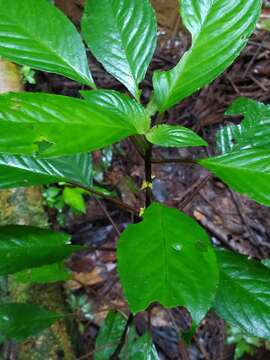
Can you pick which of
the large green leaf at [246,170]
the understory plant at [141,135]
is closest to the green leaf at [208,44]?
the understory plant at [141,135]

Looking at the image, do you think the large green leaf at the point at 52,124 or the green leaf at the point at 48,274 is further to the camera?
the green leaf at the point at 48,274

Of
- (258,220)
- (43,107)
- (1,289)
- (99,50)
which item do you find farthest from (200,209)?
(43,107)

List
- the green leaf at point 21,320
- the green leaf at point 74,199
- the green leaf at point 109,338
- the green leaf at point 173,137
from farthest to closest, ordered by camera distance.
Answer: the green leaf at point 74,199 → the green leaf at point 109,338 → the green leaf at point 21,320 → the green leaf at point 173,137

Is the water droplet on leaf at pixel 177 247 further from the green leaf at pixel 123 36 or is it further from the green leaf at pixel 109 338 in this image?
the green leaf at pixel 109 338

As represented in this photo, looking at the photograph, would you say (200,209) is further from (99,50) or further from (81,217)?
(99,50)

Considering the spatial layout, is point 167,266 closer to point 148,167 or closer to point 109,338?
point 148,167

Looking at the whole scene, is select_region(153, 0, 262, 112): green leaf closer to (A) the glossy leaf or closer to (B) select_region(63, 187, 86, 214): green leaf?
(A) the glossy leaf
